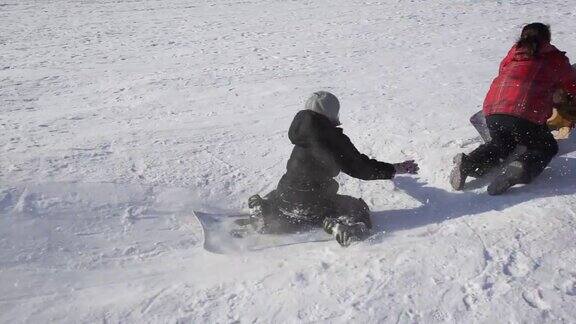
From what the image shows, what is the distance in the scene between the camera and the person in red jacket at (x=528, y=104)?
157 inches

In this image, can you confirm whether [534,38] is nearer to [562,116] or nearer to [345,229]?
[562,116]

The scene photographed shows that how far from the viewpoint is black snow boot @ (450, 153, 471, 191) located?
13.6 ft

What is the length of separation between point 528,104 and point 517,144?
0.37 metres

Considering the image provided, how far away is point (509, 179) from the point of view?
13.0ft

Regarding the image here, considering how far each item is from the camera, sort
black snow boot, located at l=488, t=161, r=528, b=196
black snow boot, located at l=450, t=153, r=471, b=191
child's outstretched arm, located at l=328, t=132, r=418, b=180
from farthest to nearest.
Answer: black snow boot, located at l=450, t=153, r=471, b=191 < black snow boot, located at l=488, t=161, r=528, b=196 < child's outstretched arm, located at l=328, t=132, r=418, b=180

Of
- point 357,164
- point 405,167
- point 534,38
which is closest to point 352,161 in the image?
point 357,164

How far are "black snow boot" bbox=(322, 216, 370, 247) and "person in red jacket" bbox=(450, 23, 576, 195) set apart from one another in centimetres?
107

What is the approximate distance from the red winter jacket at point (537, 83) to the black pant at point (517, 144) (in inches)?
2.9

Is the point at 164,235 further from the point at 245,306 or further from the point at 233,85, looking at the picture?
the point at 233,85

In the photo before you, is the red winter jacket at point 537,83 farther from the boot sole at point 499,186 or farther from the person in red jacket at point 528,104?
the boot sole at point 499,186

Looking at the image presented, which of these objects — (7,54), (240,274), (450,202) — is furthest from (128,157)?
(7,54)

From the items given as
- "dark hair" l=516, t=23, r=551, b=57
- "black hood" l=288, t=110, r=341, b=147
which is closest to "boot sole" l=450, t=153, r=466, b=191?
"dark hair" l=516, t=23, r=551, b=57

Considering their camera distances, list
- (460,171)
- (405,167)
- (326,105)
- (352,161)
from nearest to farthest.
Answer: (326,105), (352,161), (405,167), (460,171)

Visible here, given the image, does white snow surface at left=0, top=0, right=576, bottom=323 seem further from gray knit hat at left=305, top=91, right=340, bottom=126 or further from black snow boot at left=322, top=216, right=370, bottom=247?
gray knit hat at left=305, top=91, right=340, bottom=126
